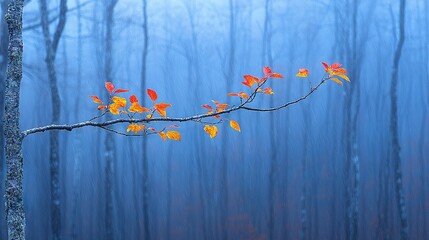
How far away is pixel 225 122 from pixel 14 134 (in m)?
1.42

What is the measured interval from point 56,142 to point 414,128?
1.97 meters

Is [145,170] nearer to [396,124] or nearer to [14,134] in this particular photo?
[14,134]

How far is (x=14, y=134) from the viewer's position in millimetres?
1185

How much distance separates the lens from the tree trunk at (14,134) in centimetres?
119

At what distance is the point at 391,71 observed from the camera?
101 inches

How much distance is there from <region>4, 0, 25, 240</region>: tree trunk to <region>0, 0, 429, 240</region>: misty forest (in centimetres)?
112

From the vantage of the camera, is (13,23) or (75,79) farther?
→ (75,79)

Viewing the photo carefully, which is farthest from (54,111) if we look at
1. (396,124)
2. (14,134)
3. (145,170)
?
(396,124)

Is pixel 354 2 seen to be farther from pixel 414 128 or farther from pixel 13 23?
pixel 13 23

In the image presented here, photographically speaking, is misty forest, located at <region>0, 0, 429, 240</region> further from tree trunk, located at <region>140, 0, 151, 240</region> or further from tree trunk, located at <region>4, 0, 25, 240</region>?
tree trunk, located at <region>4, 0, 25, 240</region>

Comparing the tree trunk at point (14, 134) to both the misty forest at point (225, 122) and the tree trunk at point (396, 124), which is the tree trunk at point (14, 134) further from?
the tree trunk at point (396, 124)

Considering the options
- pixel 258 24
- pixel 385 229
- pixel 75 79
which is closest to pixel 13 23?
pixel 75 79

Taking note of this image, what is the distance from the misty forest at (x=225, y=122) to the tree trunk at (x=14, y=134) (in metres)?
1.12

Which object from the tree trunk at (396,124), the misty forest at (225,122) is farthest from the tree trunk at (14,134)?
the tree trunk at (396,124)
